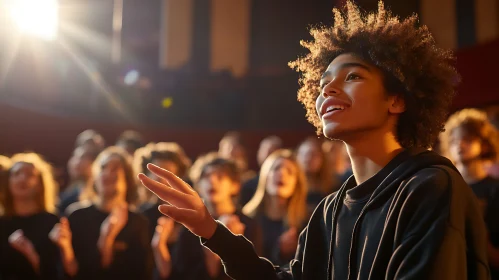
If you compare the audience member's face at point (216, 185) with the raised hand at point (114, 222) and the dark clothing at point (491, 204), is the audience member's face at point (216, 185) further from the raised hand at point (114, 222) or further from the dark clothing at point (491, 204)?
the dark clothing at point (491, 204)

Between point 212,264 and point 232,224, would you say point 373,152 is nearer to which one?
point 232,224

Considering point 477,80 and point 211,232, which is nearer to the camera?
point 211,232

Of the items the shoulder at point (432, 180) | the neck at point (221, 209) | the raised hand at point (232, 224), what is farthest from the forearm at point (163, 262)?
the shoulder at point (432, 180)

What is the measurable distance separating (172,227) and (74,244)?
0.70m

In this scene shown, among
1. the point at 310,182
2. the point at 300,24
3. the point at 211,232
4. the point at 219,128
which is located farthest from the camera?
the point at 300,24

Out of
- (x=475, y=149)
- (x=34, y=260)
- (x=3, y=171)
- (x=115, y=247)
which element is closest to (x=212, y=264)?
(x=115, y=247)

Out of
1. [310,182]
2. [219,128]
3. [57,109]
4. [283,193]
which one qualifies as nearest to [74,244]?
[283,193]

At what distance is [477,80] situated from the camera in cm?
627

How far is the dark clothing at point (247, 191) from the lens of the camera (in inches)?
172

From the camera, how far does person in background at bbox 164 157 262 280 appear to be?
3.30 m

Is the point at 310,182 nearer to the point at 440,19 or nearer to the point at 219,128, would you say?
the point at 219,128

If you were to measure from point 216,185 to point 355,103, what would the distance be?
2223 millimetres

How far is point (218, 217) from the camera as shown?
3373 millimetres

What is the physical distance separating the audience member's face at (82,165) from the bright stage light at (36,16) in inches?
94.0
